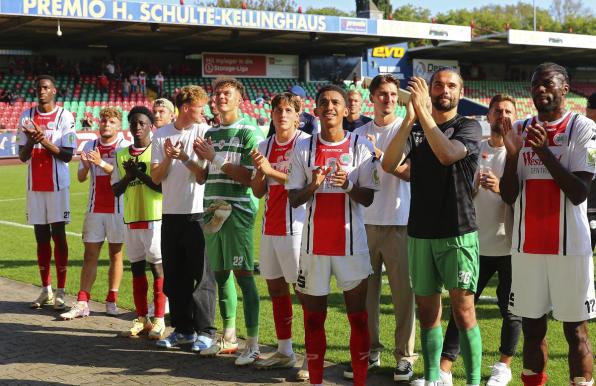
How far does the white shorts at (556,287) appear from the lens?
14.3ft

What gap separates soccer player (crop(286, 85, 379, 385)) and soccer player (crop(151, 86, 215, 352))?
5.04ft

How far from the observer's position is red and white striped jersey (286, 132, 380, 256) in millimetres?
4918

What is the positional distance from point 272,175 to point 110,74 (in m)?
33.9

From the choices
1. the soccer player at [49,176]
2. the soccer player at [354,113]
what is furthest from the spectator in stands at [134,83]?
the soccer player at [354,113]

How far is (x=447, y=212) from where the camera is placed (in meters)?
4.69

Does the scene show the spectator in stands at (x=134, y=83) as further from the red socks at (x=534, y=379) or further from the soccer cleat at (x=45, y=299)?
the red socks at (x=534, y=379)

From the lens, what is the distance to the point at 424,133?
4609 mm

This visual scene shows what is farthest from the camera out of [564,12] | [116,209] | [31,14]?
[564,12]

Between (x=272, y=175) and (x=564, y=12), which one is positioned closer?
(x=272, y=175)

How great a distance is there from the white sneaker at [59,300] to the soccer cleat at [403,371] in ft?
13.1

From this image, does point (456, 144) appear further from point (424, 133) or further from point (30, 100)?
point (30, 100)

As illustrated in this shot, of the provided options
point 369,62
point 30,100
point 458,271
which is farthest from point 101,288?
point 369,62

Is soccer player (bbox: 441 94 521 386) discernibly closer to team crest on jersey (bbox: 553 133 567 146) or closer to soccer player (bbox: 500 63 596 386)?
soccer player (bbox: 500 63 596 386)

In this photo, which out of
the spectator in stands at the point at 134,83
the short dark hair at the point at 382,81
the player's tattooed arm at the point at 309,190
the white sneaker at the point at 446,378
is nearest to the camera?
the player's tattooed arm at the point at 309,190
